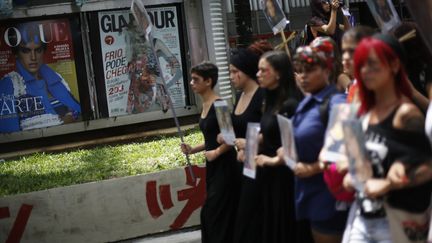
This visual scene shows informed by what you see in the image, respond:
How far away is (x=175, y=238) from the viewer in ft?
24.0

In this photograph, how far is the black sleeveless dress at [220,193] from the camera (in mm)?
5602

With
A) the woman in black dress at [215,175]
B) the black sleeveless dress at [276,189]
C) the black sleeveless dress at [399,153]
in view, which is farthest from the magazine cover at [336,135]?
the woman in black dress at [215,175]

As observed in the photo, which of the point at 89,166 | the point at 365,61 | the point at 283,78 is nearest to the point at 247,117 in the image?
the point at 283,78

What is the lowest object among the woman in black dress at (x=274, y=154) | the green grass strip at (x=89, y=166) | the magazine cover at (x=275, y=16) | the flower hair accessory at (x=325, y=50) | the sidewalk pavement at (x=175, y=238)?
the sidewalk pavement at (x=175, y=238)

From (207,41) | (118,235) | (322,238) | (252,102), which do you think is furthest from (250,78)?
(207,41)

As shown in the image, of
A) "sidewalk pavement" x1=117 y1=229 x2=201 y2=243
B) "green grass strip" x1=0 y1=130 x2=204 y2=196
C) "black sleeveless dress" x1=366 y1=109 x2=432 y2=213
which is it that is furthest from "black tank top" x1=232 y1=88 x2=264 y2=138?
"green grass strip" x1=0 y1=130 x2=204 y2=196

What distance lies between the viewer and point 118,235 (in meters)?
7.26

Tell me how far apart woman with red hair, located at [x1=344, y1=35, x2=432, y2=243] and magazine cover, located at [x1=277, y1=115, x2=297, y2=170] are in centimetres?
65

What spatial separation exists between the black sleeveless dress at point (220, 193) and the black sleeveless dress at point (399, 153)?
242 cm

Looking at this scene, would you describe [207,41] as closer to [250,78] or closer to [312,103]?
[250,78]

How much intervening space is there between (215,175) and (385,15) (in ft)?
6.33

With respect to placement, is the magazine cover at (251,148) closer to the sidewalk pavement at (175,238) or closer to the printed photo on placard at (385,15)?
the printed photo on placard at (385,15)

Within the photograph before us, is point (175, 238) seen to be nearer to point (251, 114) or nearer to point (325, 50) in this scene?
point (251, 114)

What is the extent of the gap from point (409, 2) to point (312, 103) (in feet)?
2.68
